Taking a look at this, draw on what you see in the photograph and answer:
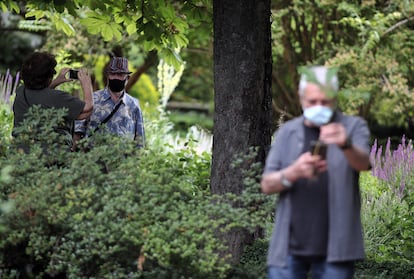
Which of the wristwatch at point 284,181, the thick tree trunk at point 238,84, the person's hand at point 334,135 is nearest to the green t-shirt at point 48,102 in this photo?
the thick tree trunk at point 238,84

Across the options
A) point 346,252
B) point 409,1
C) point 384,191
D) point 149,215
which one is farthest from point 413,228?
point 409,1

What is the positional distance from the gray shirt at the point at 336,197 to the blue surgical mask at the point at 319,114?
94mm

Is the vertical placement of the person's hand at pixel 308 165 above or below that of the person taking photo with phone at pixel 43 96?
below

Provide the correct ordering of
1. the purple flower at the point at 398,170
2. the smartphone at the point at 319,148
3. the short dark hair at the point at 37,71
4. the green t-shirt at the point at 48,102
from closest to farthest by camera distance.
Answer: the smartphone at the point at 319,148 → the green t-shirt at the point at 48,102 → the short dark hair at the point at 37,71 → the purple flower at the point at 398,170

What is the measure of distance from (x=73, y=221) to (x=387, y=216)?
13.0ft

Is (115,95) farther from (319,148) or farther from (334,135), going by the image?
(334,135)

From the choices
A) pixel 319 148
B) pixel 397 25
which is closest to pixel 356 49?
pixel 397 25

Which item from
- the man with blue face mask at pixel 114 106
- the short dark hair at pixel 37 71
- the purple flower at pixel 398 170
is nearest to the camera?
the short dark hair at pixel 37 71

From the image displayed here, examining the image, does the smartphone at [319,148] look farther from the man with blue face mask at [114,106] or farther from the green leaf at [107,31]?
the green leaf at [107,31]

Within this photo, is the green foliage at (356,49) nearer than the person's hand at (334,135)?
No

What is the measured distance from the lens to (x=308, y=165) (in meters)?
3.83

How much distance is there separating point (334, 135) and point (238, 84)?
2.67 m

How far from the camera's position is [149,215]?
5.09 m

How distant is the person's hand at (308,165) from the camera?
3.83 m
